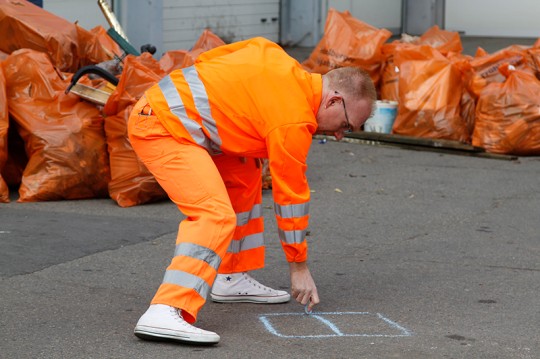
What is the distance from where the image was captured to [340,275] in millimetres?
5125

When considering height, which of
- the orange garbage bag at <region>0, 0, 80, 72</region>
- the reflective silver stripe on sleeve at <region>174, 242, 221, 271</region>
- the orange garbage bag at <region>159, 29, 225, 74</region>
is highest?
the orange garbage bag at <region>0, 0, 80, 72</region>

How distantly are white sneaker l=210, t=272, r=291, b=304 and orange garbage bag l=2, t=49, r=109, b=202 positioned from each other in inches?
91.9

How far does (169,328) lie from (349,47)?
19.9ft

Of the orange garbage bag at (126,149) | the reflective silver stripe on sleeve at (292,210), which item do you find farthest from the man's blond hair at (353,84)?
the orange garbage bag at (126,149)

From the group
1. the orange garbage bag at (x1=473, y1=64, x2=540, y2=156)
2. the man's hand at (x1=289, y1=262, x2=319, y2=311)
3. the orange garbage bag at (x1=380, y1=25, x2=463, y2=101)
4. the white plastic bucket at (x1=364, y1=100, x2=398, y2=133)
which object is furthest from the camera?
the orange garbage bag at (x1=380, y1=25, x2=463, y2=101)

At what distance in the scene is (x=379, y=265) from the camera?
5.34 meters

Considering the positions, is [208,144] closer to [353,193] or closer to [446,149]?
[353,193]

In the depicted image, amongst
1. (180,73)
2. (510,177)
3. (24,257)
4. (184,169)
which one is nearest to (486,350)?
(184,169)

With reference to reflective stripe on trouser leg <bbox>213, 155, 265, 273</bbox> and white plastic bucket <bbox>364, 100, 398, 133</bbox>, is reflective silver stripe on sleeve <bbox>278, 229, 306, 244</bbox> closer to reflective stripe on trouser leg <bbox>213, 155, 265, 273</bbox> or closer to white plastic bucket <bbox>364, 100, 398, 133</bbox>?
reflective stripe on trouser leg <bbox>213, 155, 265, 273</bbox>

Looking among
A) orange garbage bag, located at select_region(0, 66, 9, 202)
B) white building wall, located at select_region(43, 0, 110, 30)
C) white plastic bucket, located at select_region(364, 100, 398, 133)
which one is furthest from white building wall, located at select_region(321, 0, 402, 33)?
orange garbage bag, located at select_region(0, 66, 9, 202)

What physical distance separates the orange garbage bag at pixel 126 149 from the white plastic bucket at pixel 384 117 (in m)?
2.95

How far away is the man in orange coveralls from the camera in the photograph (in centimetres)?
388

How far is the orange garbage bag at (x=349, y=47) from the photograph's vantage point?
9.45 meters

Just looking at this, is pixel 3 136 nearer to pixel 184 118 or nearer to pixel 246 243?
pixel 246 243
